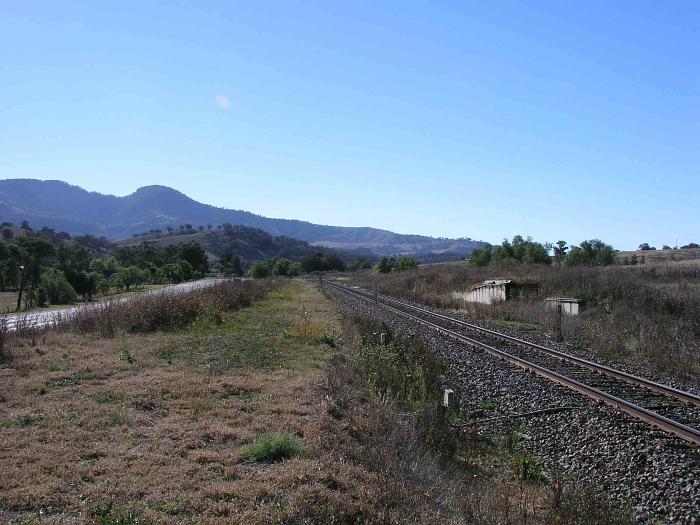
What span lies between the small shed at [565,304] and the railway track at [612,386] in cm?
819

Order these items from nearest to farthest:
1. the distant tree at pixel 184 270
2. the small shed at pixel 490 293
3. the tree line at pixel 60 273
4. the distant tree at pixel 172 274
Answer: the small shed at pixel 490 293 → the tree line at pixel 60 273 → the distant tree at pixel 172 274 → the distant tree at pixel 184 270

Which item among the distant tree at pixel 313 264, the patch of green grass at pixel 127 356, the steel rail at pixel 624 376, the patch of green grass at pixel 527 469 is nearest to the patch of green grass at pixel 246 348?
the patch of green grass at pixel 127 356

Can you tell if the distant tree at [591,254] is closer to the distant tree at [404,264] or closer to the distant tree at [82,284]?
the distant tree at [404,264]

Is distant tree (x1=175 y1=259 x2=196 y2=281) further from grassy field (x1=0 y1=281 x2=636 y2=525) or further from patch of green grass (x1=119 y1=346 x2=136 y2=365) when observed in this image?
grassy field (x1=0 y1=281 x2=636 y2=525)

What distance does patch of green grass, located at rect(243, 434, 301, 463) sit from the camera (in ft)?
20.9

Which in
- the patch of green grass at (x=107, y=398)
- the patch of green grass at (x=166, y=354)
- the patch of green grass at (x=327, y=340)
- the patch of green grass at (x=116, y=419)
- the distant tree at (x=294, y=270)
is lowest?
the distant tree at (x=294, y=270)

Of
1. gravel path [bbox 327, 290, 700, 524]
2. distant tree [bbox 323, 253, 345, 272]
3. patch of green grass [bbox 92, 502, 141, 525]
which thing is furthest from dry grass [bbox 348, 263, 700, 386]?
distant tree [bbox 323, 253, 345, 272]

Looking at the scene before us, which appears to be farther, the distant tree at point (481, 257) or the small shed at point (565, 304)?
the distant tree at point (481, 257)

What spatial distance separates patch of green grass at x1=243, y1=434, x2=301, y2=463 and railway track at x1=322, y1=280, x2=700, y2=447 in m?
5.76

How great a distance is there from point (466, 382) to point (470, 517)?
7.15 m

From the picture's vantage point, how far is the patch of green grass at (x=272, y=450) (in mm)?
6371

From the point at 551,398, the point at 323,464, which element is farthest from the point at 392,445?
the point at 551,398

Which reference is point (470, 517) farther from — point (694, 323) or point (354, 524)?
point (694, 323)

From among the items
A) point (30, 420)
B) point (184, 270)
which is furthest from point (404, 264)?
point (30, 420)
